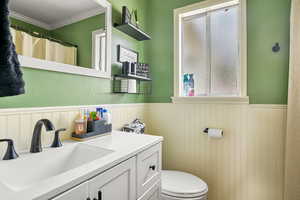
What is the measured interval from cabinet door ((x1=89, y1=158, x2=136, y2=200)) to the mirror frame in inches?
27.8

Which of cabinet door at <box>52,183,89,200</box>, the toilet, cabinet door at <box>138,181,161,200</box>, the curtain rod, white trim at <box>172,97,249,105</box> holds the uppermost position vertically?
the curtain rod

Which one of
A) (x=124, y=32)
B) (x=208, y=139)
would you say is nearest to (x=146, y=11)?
(x=124, y=32)

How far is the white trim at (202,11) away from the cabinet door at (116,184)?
1134 millimetres

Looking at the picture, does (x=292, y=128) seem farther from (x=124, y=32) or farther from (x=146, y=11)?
(x=146, y=11)

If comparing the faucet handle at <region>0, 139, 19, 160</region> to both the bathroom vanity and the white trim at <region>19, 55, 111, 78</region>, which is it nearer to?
the bathroom vanity

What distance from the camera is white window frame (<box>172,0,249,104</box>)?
4.71 feet

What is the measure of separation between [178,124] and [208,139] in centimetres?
35

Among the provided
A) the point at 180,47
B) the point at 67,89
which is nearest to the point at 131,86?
the point at 67,89

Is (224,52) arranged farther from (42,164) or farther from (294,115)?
(42,164)

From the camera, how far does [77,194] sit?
54 centimetres

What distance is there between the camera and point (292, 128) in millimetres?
1181

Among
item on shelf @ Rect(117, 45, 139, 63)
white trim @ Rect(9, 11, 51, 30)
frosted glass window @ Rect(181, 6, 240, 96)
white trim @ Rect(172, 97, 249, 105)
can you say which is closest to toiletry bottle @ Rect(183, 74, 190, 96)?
frosted glass window @ Rect(181, 6, 240, 96)

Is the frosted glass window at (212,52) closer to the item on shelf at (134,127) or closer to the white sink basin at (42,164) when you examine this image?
the item on shelf at (134,127)

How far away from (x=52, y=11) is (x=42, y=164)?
2.96ft
